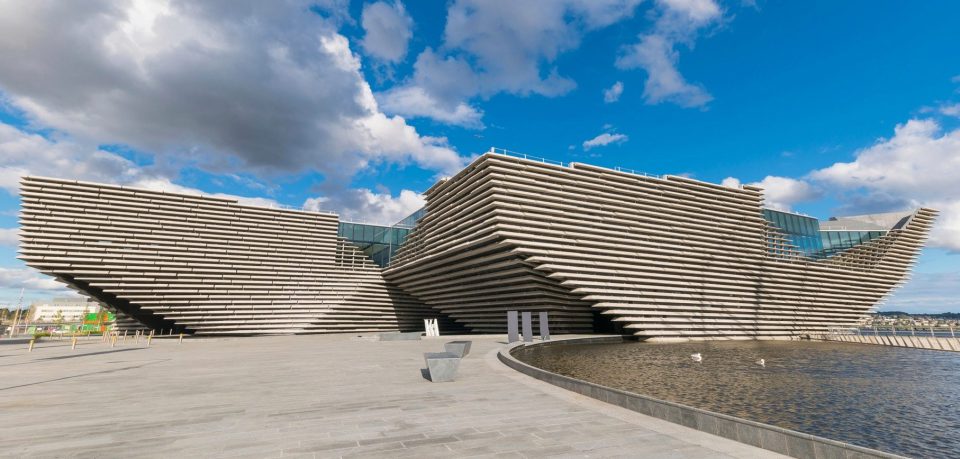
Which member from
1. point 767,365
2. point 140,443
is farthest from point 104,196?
point 767,365

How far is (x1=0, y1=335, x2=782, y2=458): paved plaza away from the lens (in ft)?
20.2

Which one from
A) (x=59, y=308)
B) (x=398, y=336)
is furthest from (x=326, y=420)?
(x=59, y=308)

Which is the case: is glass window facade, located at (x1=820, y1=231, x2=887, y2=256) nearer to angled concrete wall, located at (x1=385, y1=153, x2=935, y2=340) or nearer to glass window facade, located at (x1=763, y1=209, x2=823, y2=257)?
glass window facade, located at (x1=763, y1=209, x2=823, y2=257)

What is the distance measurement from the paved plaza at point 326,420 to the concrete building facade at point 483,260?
76.7 ft

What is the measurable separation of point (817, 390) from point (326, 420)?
15.7 metres

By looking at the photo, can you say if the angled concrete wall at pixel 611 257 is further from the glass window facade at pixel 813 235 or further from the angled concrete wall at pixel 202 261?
the angled concrete wall at pixel 202 261

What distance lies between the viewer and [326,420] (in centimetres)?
788

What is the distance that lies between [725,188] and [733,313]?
12.6 meters

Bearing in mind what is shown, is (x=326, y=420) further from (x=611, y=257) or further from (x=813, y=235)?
(x=813, y=235)

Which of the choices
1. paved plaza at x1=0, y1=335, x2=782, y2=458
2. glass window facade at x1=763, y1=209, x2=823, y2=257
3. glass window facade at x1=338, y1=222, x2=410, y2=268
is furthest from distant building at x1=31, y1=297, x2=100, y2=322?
glass window facade at x1=763, y1=209, x2=823, y2=257

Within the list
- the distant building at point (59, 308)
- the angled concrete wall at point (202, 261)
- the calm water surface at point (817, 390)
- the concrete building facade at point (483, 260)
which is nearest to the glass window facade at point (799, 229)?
the concrete building facade at point (483, 260)

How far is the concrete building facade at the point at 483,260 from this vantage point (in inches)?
1443

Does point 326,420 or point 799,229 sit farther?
point 799,229

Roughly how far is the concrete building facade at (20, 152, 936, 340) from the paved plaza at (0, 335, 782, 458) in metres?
23.4
